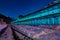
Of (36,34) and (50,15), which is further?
(50,15)

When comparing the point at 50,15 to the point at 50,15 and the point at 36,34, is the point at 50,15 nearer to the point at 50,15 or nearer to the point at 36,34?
the point at 50,15

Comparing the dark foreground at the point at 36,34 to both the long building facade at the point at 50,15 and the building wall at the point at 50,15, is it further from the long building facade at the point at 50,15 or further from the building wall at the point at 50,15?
the building wall at the point at 50,15

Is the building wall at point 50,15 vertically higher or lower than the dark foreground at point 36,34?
higher

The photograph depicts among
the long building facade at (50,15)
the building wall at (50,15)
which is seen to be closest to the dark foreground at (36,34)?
the long building facade at (50,15)

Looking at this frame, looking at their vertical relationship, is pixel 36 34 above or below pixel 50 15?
below

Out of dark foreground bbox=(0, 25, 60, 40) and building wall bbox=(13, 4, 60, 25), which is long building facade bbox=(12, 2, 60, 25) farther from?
dark foreground bbox=(0, 25, 60, 40)

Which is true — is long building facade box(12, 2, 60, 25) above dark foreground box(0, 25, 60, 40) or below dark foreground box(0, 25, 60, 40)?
above

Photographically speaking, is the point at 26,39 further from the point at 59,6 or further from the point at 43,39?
the point at 59,6

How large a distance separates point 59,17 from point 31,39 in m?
2.19

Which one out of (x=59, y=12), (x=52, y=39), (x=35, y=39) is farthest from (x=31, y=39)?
(x=59, y=12)

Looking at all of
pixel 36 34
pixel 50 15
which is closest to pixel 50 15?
pixel 50 15

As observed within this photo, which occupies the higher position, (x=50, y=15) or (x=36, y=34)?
(x=50, y=15)

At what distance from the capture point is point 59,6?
300 cm

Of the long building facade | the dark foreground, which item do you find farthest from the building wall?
the dark foreground
